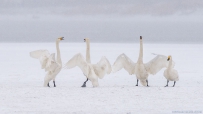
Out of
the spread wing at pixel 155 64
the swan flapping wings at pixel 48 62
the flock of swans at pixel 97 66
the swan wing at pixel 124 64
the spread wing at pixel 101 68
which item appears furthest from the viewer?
the swan wing at pixel 124 64

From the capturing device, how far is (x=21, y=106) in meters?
8.45

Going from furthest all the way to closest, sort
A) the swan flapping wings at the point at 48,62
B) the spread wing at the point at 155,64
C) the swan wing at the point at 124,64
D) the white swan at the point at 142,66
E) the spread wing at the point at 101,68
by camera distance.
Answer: the swan wing at the point at 124,64, the spread wing at the point at 155,64, the white swan at the point at 142,66, the spread wing at the point at 101,68, the swan flapping wings at the point at 48,62

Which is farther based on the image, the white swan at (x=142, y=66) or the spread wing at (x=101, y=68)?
the white swan at (x=142, y=66)

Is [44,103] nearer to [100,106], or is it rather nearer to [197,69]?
[100,106]

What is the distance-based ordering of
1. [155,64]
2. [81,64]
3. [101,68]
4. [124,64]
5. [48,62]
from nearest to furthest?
[48,62] → [81,64] → [101,68] → [155,64] → [124,64]

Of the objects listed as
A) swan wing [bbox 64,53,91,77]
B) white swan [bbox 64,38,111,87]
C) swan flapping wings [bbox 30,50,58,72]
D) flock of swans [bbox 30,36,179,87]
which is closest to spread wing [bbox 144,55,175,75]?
flock of swans [bbox 30,36,179,87]

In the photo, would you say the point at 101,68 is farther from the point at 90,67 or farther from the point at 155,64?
the point at 155,64

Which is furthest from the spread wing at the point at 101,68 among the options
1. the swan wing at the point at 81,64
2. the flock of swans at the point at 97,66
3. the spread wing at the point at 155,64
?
the spread wing at the point at 155,64

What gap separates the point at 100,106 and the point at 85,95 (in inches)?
52.6

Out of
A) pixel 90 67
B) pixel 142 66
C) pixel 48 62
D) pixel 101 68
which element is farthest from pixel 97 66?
pixel 48 62

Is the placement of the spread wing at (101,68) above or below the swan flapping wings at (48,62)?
below

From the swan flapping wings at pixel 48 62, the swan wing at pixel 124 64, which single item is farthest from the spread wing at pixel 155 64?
the swan flapping wings at pixel 48 62

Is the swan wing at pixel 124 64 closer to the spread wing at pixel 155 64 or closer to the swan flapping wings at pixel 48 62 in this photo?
the spread wing at pixel 155 64

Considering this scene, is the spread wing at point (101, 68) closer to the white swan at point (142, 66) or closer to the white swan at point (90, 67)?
the white swan at point (90, 67)
